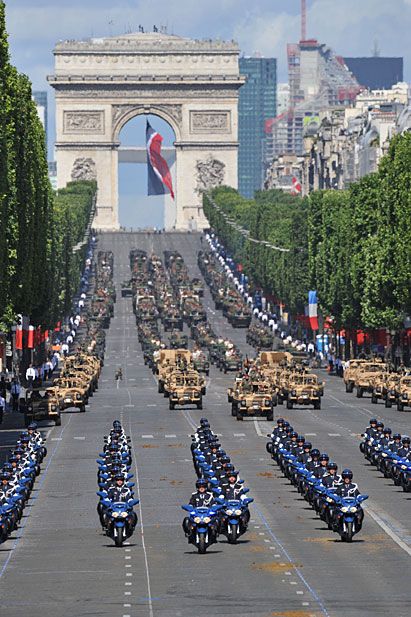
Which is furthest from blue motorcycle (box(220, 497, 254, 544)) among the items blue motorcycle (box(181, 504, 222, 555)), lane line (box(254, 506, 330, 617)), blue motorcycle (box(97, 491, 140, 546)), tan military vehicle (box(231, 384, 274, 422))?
tan military vehicle (box(231, 384, 274, 422))

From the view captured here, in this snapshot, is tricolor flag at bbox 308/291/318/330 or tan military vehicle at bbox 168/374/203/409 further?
tricolor flag at bbox 308/291/318/330

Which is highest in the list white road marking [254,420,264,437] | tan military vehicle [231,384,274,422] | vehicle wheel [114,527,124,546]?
vehicle wheel [114,527,124,546]

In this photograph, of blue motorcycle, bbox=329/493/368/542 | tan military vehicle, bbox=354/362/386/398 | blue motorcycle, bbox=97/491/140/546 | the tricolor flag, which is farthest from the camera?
the tricolor flag

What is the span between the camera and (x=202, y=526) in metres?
48.5

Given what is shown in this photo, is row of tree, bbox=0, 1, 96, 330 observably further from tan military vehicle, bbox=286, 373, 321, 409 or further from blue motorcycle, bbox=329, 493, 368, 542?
blue motorcycle, bbox=329, 493, 368, 542

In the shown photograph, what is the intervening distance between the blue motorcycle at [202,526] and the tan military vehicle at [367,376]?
71628 mm

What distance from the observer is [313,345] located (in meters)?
194

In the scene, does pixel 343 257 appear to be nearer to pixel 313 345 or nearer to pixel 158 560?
pixel 313 345

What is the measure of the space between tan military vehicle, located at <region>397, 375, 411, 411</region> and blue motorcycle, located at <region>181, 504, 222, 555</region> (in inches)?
2286

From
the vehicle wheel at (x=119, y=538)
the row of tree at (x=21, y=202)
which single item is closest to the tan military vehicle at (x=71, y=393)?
the row of tree at (x=21, y=202)

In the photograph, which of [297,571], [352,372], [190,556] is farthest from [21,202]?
[297,571]

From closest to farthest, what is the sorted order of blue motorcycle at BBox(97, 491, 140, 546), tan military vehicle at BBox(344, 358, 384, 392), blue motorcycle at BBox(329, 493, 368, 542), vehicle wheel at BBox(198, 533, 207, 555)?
vehicle wheel at BBox(198, 533, 207, 555)
blue motorcycle at BBox(97, 491, 140, 546)
blue motorcycle at BBox(329, 493, 368, 542)
tan military vehicle at BBox(344, 358, 384, 392)

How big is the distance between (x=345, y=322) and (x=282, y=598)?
4902 inches

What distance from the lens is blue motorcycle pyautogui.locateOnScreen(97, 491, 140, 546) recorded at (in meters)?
49.8
